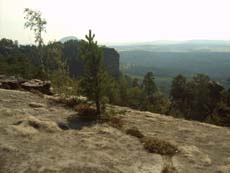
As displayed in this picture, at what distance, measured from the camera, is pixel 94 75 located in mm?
16453

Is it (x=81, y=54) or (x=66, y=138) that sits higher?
(x=81, y=54)

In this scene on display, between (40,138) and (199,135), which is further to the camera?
(199,135)

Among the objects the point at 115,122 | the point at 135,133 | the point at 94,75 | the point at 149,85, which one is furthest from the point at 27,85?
the point at 149,85

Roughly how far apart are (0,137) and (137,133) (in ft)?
17.2

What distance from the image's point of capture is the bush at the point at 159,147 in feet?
41.4

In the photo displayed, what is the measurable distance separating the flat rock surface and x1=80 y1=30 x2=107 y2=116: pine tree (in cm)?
127

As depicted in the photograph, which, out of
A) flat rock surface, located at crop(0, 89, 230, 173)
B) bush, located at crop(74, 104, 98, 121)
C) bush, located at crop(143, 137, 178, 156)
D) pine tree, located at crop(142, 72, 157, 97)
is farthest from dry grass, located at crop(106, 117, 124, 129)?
pine tree, located at crop(142, 72, 157, 97)

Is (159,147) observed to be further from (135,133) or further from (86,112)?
(86,112)

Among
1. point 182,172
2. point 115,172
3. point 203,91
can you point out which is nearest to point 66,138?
point 115,172

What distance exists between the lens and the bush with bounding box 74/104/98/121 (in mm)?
15859

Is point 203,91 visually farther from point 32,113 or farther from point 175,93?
point 32,113

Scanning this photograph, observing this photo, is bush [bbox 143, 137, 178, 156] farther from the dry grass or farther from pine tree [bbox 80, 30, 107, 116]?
pine tree [bbox 80, 30, 107, 116]

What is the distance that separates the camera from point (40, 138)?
40.7 ft

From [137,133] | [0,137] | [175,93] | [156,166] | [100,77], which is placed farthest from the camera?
[175,93]
